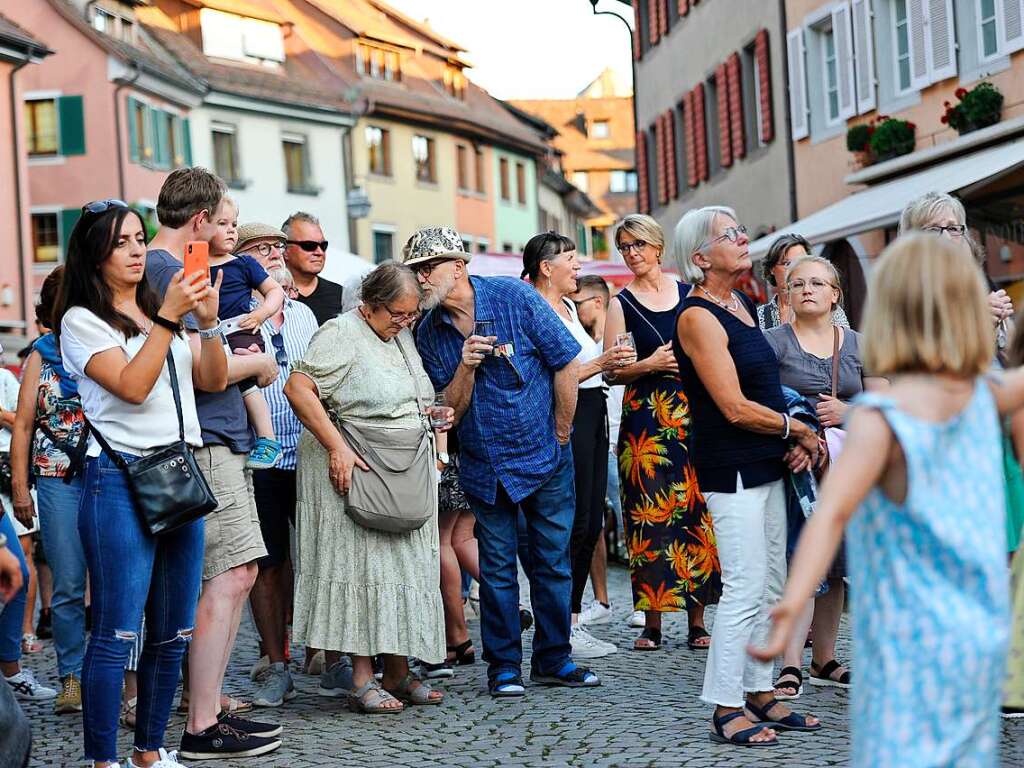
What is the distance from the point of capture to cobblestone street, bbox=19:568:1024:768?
638cm

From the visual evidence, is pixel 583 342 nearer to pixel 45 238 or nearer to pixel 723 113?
pixel 723 113

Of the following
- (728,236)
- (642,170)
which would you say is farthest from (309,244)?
(642,170)

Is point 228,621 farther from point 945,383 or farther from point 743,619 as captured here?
point 945,383

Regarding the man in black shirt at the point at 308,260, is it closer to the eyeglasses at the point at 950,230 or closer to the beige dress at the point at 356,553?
the beige dress at the point at 356,553

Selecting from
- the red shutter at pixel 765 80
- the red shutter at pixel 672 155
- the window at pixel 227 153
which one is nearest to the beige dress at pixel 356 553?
the red shutter at pixel 765 80

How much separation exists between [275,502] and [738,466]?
260cm

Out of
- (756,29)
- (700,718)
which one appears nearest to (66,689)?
(700,718)

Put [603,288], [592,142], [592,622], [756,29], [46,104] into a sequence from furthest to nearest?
[592,142] < [46,104] < [756,29] < [603,288] < [592,622]

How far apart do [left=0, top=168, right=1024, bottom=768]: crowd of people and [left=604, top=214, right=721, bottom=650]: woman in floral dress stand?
2 centimetres

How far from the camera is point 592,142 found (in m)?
94.8

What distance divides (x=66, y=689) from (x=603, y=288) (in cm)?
538

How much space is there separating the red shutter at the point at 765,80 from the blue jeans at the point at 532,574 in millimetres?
19024

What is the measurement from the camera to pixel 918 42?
20406 mm

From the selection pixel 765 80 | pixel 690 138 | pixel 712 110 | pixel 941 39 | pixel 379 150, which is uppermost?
pixel 379 150
